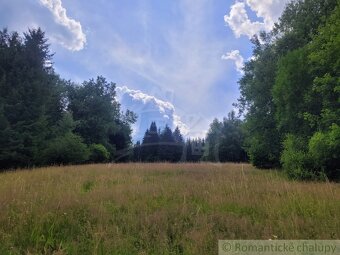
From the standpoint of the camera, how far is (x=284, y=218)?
523 cm

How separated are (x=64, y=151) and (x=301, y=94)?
2124 centimetres

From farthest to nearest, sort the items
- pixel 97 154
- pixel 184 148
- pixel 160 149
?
1. pixel 184 148
2. pixel 160 149
3. pixel 97 154

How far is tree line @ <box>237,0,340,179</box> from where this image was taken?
13.7m

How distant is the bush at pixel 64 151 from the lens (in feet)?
91.8

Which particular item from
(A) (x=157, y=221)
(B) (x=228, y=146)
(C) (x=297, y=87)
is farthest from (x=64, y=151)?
(B) (x=228, y=146)

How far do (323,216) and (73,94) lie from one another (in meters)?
50.2

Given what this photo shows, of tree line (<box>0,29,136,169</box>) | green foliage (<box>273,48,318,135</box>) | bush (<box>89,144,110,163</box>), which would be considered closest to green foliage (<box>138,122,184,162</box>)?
bush (<box>89,144,110,163</box>)

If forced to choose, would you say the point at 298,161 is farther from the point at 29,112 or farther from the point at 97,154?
the point at 97,154

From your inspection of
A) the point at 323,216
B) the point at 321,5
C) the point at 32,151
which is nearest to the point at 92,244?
the point at 323,216

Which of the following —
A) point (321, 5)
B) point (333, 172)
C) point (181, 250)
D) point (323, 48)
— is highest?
point (321, 5)

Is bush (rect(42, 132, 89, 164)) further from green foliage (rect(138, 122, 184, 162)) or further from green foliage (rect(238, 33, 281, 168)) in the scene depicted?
green foliage (rect(138, 122, 184, 162))

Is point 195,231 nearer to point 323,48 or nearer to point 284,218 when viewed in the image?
point 284,218

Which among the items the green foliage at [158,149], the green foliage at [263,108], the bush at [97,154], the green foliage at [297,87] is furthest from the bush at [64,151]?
the green foliage at [158,149]

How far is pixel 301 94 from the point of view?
1689cm
